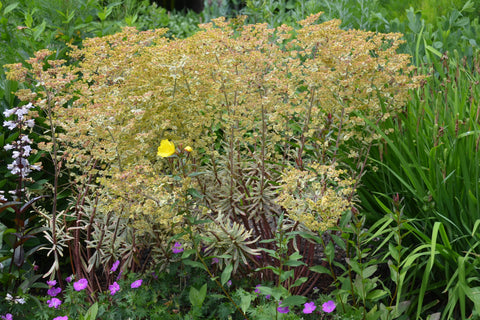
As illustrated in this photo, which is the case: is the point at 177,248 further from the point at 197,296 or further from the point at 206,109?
the point at 206,109

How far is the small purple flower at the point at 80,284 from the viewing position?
252 centimetres

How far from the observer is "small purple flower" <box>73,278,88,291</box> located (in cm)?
252

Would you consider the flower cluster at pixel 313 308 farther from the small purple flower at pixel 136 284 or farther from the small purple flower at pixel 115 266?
the small purple flower at pixel 115 266

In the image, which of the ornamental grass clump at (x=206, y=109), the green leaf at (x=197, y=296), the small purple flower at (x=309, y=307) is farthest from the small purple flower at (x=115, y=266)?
the small purple flower at (x=309, y=307)

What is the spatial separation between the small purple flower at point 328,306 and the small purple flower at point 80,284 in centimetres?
119

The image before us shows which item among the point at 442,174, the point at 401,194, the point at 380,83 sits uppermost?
the point at 380,83

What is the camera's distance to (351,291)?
2320 millimetres

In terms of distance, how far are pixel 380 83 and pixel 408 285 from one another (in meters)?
1.07

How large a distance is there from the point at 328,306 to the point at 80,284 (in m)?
1.23

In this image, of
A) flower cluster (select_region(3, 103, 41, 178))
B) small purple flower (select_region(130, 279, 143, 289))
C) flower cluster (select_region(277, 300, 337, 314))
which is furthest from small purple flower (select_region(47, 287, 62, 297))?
flower cluster (select_region(277, 300, 337, 314))

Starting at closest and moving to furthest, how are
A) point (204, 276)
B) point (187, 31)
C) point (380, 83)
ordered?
point (380, 83) < point (204, 276) < point (187, 31)

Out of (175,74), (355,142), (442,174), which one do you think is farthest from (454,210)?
(175,74)

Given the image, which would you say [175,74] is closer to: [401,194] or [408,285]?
[401,194]

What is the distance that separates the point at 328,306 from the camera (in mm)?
2322
